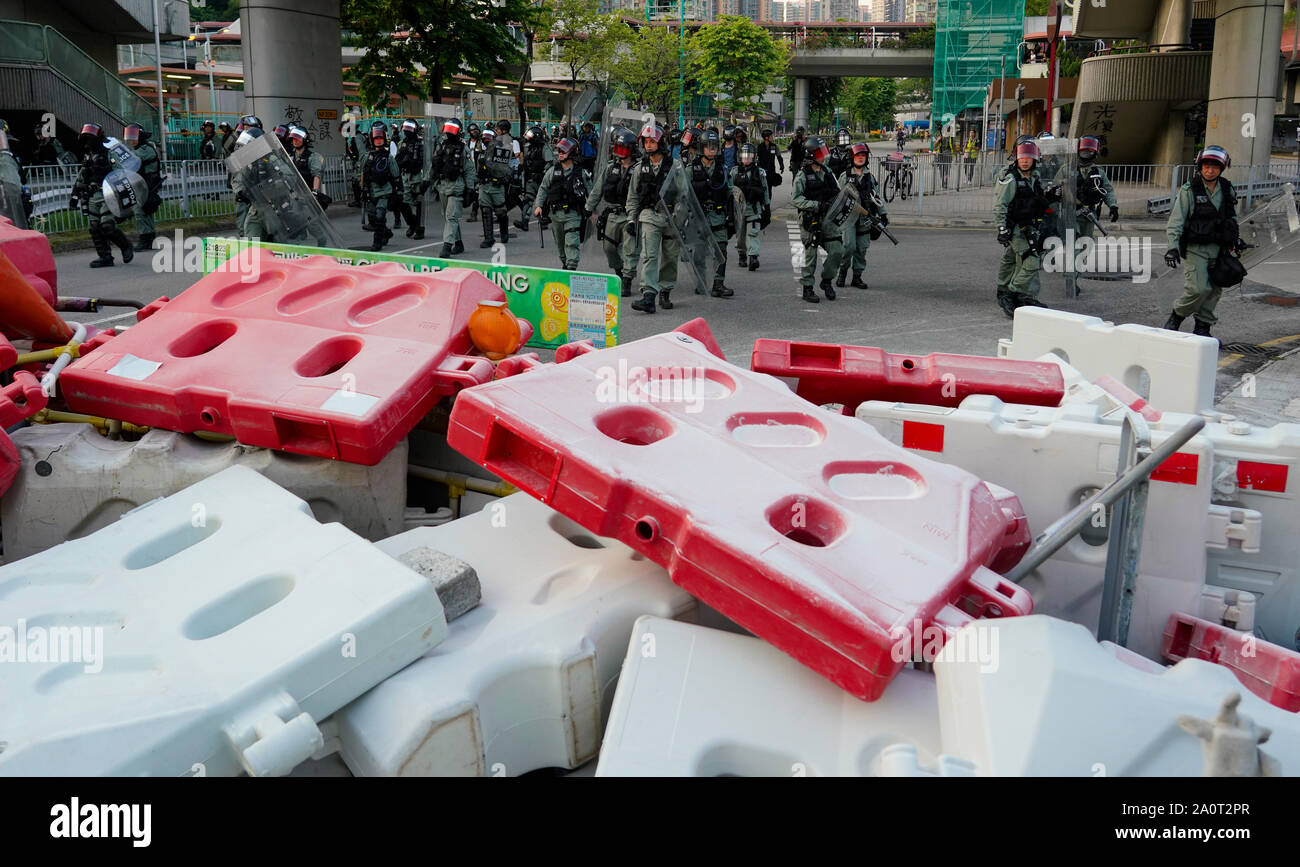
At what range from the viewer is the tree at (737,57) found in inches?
1640

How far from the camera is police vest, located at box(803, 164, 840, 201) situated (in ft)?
37.9

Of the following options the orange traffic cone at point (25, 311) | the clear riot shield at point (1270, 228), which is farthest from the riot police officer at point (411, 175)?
the orange traffic cone at point (25, 311)

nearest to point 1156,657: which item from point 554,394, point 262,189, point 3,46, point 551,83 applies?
point 554,394

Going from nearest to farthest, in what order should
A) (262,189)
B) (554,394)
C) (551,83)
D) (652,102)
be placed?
(554,394) → (262,189) → (652,102) → (551,83)

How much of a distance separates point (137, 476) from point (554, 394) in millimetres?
1744

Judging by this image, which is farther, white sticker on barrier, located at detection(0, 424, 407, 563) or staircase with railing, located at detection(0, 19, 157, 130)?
staircase with railing, located at detection(0, 19, 157, 130)

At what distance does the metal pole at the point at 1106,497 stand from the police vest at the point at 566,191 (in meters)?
9.01

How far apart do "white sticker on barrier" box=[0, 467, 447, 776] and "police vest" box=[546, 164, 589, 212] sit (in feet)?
28.3

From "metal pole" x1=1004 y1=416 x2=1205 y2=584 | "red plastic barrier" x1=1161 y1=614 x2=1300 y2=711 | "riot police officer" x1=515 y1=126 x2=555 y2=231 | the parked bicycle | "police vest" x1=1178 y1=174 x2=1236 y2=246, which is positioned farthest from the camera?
the parked bicycle

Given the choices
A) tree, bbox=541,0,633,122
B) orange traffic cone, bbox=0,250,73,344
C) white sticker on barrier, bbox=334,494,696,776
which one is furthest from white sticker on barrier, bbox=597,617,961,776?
tree, bbox=541,0,633,122

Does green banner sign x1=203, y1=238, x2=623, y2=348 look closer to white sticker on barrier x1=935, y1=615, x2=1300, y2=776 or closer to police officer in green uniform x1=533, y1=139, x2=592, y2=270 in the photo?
white sticker on barrier x1=935, y1=615, x2=1300, y2=776
